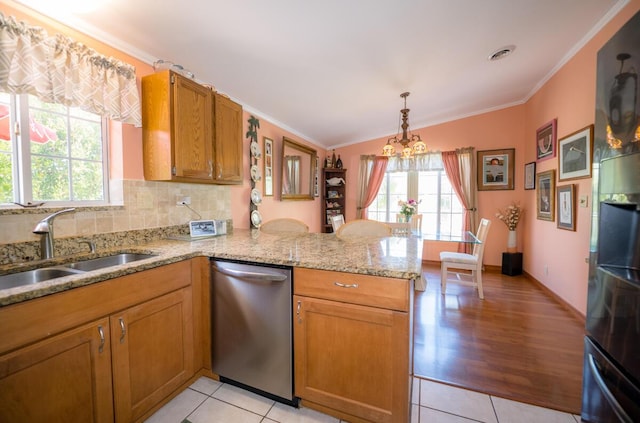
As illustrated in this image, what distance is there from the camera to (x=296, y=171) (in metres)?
4.10

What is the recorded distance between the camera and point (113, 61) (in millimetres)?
1675

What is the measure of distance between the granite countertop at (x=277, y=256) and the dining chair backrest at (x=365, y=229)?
0.24m

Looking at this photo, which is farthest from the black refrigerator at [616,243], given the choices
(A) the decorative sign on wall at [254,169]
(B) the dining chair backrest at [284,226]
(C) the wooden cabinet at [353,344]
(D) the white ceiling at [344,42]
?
(A) the decorative sign on wall at [254,169]

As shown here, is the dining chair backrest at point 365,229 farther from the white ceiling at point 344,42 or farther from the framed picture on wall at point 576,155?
the framed picture on wall at point 576,155

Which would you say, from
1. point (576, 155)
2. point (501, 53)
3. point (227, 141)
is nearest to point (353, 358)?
point (227, 141)

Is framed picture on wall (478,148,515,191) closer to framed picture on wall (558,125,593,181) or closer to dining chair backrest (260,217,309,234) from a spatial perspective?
framed picture on wall (558,125,593,181)

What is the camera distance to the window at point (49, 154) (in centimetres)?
141

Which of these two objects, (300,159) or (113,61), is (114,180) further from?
(300,159)

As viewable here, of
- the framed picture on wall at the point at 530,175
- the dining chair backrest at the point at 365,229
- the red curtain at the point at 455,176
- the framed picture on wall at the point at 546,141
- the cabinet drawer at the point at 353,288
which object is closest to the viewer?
the cabinet drawer at the point at 353,288

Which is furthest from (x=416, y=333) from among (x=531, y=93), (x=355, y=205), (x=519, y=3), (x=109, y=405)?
(x=531, y=93)

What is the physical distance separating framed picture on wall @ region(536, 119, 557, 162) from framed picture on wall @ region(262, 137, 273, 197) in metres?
3.63

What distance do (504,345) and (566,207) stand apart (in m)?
1.89

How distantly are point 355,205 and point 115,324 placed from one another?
463 cm

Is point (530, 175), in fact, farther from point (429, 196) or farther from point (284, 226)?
point (284, 226)
